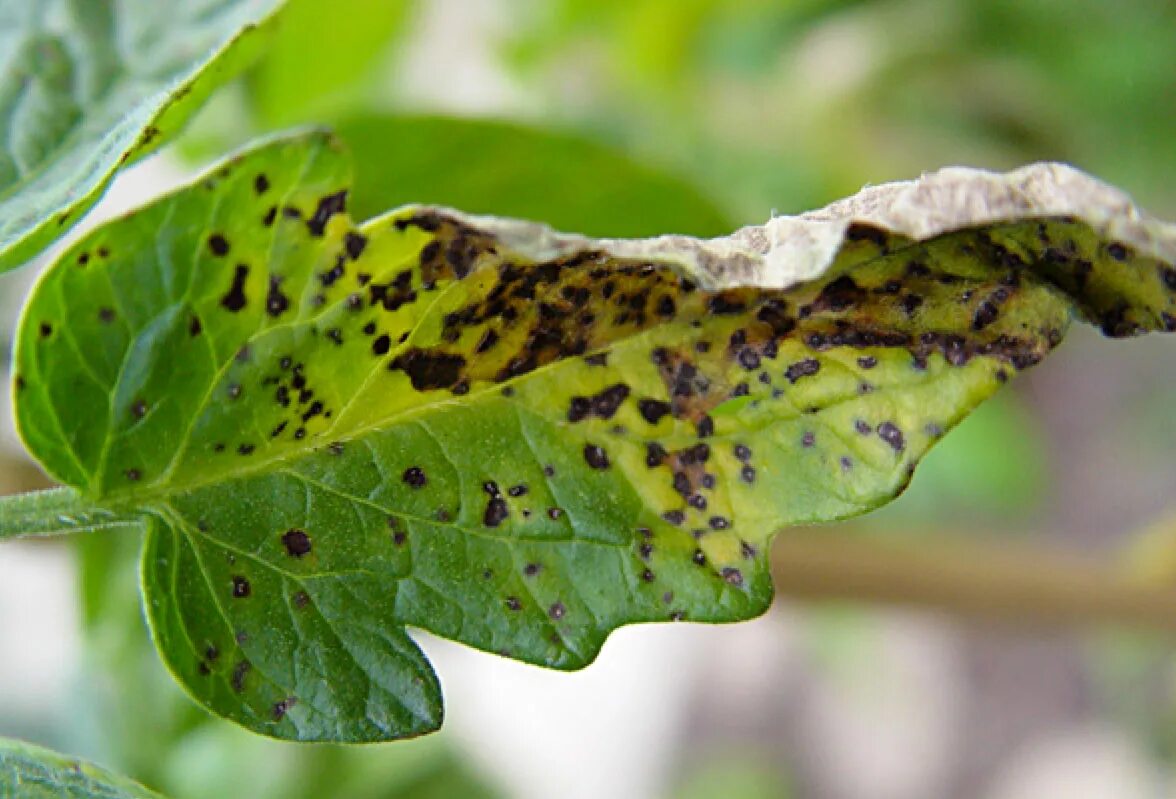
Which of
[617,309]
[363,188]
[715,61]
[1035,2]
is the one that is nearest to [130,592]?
[363,188]

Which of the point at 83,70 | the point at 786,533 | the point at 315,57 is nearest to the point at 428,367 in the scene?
the point at 83,70

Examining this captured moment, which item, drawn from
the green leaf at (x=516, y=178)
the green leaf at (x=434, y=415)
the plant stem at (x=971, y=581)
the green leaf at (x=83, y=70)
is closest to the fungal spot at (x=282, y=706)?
the green leaf at (x=434, y=415)

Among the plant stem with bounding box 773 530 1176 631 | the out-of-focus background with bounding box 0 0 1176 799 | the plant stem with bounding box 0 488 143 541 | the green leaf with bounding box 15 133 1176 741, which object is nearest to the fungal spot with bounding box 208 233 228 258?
the green leaf with bounding box 15 133 1176 741

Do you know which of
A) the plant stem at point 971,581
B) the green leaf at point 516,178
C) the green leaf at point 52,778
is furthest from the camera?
the plant stem at point 971,581

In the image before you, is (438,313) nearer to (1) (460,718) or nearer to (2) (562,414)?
(2) (562,414)

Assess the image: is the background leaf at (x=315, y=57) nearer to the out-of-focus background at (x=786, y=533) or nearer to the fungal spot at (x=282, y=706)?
the out-of-focus background at (x=786, y=533)
